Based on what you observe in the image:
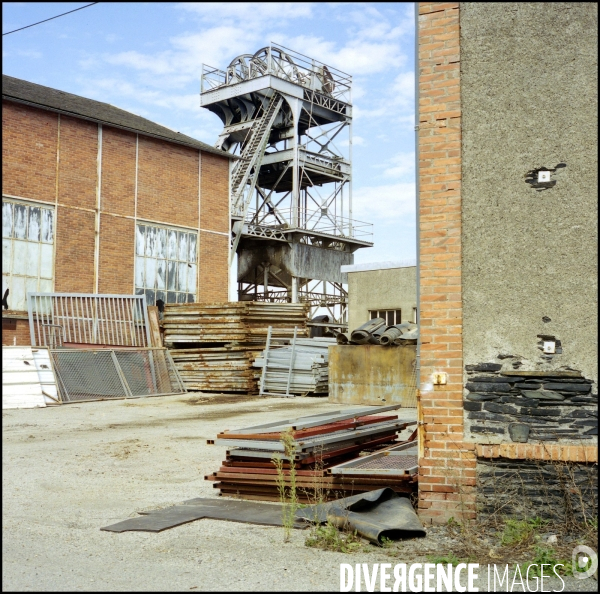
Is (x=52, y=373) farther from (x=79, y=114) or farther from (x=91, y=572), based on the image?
(x=91, y=572)

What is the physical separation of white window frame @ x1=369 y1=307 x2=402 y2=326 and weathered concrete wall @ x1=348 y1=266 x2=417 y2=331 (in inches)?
7.1

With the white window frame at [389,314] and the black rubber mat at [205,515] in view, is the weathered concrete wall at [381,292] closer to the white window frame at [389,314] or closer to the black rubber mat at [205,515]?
the white window frame at [389,314]

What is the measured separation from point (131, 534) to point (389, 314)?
59.3 ft

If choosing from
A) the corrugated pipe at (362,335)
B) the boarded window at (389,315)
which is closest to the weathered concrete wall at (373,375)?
the corrugated pipe at (362,335)

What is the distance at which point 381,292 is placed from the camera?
23234 millimetres

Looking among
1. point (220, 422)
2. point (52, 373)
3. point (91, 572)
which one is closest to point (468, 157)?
point (91, 572)

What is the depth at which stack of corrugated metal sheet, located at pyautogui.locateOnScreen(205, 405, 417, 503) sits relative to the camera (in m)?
6.77

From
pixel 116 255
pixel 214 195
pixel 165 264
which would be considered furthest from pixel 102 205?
pixel 214 195

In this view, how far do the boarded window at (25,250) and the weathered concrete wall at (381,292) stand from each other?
9.95 meters

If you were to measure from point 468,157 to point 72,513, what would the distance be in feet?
16.5

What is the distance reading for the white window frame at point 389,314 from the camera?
2297 cm

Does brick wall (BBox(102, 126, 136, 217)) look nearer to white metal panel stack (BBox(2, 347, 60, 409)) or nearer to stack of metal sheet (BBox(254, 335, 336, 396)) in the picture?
white metal panel stack (BBox(2, 347, 60, 409))

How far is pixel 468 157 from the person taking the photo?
6121 mm

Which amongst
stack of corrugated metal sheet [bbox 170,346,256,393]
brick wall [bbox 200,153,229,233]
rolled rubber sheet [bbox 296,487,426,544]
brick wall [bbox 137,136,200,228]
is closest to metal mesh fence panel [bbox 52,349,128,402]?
stack of corrugated metal sheet [bbox 170,346,256,393]
